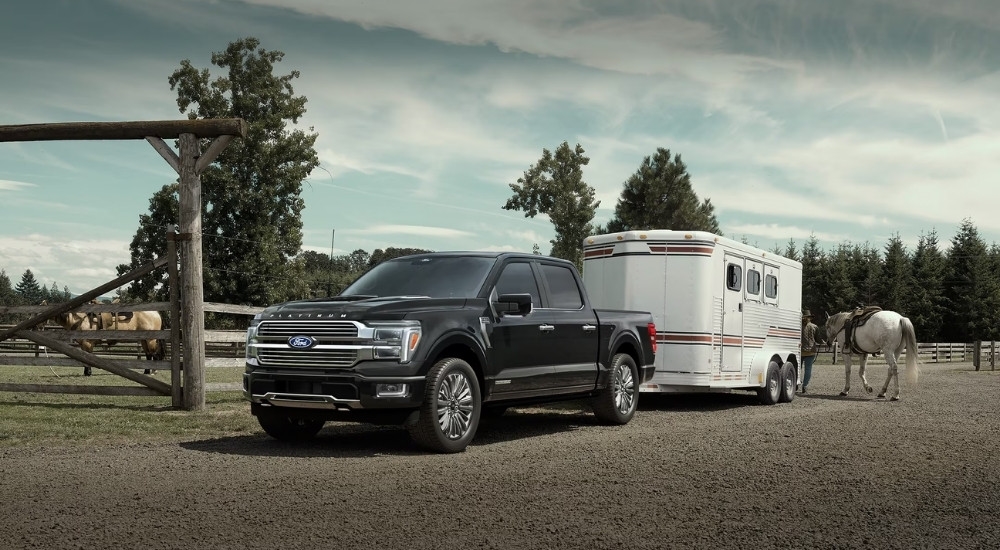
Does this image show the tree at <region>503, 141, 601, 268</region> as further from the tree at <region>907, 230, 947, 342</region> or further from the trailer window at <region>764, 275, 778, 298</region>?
the trailer window at <region>764, 275, 778, 298</region>

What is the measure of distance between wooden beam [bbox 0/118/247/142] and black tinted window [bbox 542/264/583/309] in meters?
4.92

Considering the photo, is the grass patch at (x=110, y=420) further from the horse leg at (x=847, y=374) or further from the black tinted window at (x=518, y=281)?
the horse leg at (x=847, y=374)

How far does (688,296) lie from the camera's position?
15547mm

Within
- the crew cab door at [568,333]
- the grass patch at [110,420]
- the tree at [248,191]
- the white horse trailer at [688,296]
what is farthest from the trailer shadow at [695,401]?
the tree at [248,191]

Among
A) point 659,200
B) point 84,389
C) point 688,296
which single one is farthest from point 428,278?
point 659,200

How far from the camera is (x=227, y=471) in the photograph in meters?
8.34

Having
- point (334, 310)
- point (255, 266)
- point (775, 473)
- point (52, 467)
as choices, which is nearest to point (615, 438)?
point (775, 473)

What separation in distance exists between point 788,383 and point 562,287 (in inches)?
336

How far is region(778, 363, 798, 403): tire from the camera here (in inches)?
740

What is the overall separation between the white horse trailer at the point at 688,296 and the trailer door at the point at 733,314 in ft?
0.05

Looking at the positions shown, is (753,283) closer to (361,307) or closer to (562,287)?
(562,287)

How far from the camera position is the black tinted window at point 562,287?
11992mm

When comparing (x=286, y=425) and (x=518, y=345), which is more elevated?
(x=518, y=345)

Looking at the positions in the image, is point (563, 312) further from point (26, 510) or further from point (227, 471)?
point (26, 510)
